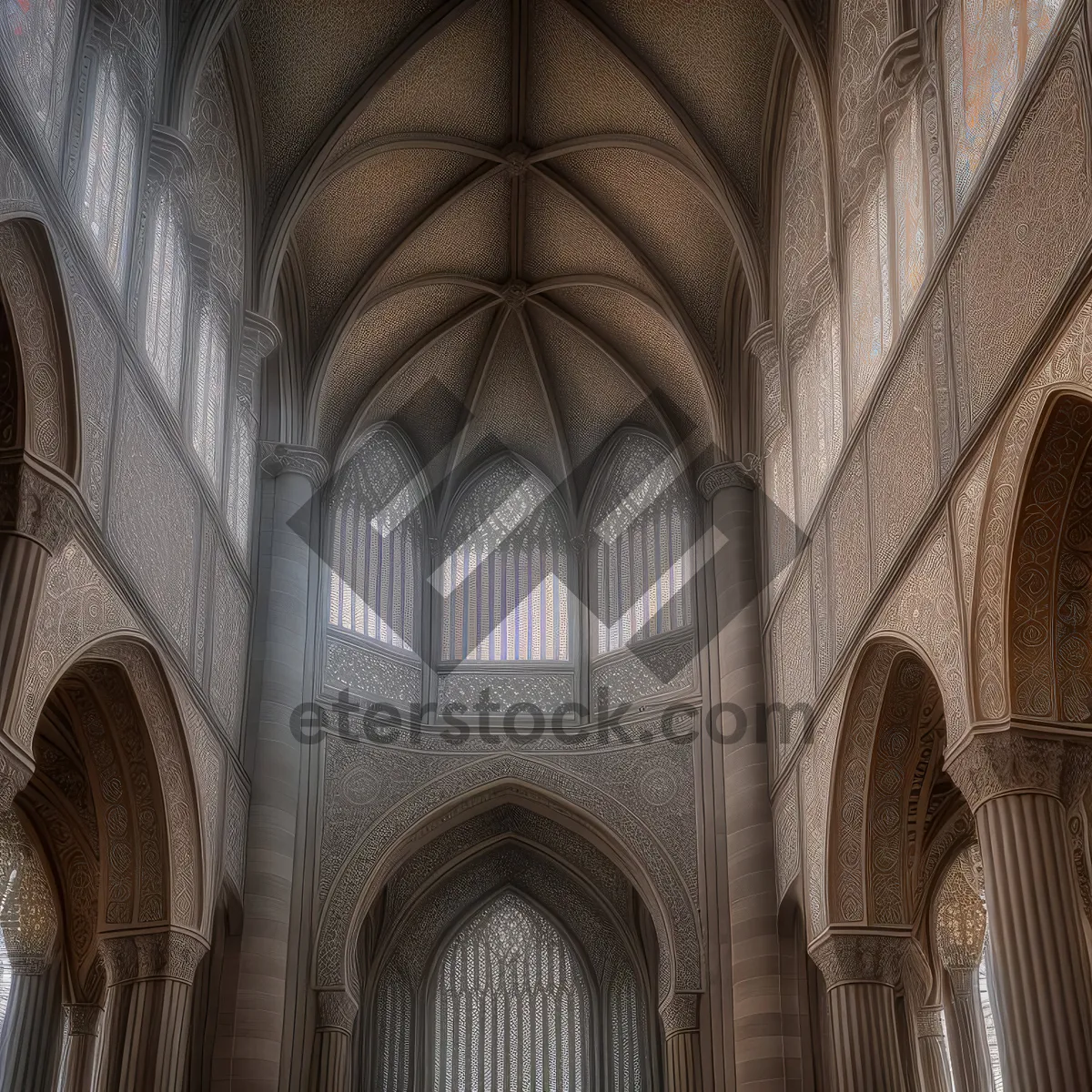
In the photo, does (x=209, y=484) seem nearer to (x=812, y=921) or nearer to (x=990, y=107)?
(x=812, y=921)

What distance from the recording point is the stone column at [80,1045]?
2086 centimetres

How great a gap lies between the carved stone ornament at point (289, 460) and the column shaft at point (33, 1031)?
736 cm

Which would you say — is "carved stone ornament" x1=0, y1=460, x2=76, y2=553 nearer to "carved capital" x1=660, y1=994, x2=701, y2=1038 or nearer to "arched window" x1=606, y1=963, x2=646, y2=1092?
"carved capital" x1=660, y1=994, x2=701, y2=1038

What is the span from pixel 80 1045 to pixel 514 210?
42.9 feet

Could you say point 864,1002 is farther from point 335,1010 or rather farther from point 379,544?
point 379,544

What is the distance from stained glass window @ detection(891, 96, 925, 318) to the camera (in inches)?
569

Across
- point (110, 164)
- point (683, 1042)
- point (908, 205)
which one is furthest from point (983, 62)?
point (683, 1042)

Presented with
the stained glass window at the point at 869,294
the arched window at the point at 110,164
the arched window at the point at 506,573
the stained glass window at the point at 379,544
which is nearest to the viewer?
the arched window at the point at 110,164

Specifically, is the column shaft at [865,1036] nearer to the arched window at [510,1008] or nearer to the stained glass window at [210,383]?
the stained glass window at [210,383]

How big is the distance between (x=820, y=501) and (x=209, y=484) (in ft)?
22.4

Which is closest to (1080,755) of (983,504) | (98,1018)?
(983,504)

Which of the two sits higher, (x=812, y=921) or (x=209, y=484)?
(x=209, y=484)

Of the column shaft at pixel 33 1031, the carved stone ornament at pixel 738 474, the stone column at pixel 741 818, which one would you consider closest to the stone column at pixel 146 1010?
the column shaft at pixel 33 1031

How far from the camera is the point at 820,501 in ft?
56.5
